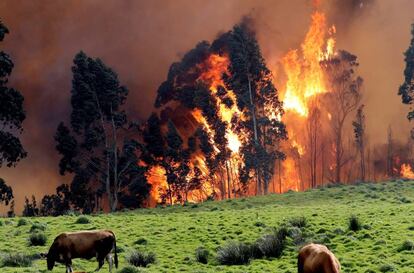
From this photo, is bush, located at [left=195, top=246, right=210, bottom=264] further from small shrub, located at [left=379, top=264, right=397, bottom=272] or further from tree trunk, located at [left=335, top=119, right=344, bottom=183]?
tree trunk, located at [left=335, top=119, right=344, bottom=183]

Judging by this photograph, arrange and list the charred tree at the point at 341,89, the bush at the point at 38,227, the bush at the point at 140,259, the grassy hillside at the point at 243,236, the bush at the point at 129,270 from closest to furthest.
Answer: the bush at the point at 129,270 < the grassy hillside at the point at 243,236 < the bush at the point at 140,259 < the bush at the point at 38,227 < the charred tree at the point at 341,89

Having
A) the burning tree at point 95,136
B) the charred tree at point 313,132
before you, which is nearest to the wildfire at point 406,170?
the charred tree at point 313,132

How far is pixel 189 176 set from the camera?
321 ft

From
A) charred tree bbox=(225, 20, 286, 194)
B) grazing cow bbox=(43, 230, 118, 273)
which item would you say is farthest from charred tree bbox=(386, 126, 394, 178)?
grazing cow bbox=(43, 230, 118, 273)

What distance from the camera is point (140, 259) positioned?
86.4 ft

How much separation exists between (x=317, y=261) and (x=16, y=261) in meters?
15.2

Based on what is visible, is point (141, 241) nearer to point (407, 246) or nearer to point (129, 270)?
point (129, 270)

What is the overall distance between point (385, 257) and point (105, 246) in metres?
13.6

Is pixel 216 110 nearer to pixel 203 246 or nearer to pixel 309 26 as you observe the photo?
pixel 309 26

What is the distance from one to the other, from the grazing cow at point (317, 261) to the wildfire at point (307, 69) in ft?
333

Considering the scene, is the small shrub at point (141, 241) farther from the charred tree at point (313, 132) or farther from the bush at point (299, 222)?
the charred tree at point (313, 132)

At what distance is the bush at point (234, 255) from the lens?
88.5 feet

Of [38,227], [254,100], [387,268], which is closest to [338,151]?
[254,100]

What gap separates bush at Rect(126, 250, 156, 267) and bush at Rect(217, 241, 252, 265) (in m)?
3.55
